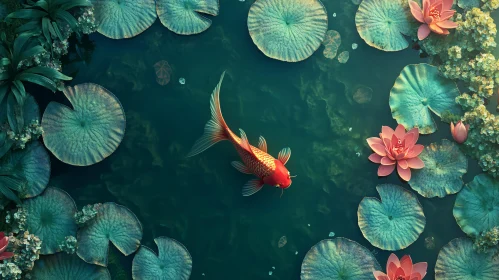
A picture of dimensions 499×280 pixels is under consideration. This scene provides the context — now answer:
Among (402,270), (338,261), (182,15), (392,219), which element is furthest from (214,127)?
(402,270)

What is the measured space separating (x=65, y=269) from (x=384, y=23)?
7.76 ft

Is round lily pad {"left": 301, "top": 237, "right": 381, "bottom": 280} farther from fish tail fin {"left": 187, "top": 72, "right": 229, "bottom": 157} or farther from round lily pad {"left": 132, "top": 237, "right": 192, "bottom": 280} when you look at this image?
fish tail fin {"left": 187, "top": 72, "right": 229, "bottom": 157}

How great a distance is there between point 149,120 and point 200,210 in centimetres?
61

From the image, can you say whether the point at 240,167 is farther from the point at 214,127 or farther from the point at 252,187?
the point at 214,127

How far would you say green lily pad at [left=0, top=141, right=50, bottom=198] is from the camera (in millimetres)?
3393

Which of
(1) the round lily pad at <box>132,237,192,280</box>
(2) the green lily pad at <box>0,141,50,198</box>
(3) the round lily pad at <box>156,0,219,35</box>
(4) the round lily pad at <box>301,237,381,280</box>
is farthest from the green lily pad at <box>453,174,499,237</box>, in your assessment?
(2) the green lily pad at <box>0,141,50,198</box>

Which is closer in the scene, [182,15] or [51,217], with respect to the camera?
[51,217]

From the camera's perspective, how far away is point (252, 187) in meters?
3.44

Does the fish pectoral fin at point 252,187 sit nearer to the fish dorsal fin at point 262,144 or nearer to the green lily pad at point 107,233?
the fish dorsal fin at point 262,144

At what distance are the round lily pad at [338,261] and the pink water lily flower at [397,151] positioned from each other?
18.2 inches

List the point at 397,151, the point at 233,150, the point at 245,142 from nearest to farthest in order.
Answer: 1. the point at 245,142
2. the point at 397,151
3. the point at 233,150

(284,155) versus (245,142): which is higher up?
(245,142)

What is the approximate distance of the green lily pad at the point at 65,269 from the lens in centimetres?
341

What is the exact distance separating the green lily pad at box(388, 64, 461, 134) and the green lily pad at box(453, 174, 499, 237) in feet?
1.32
